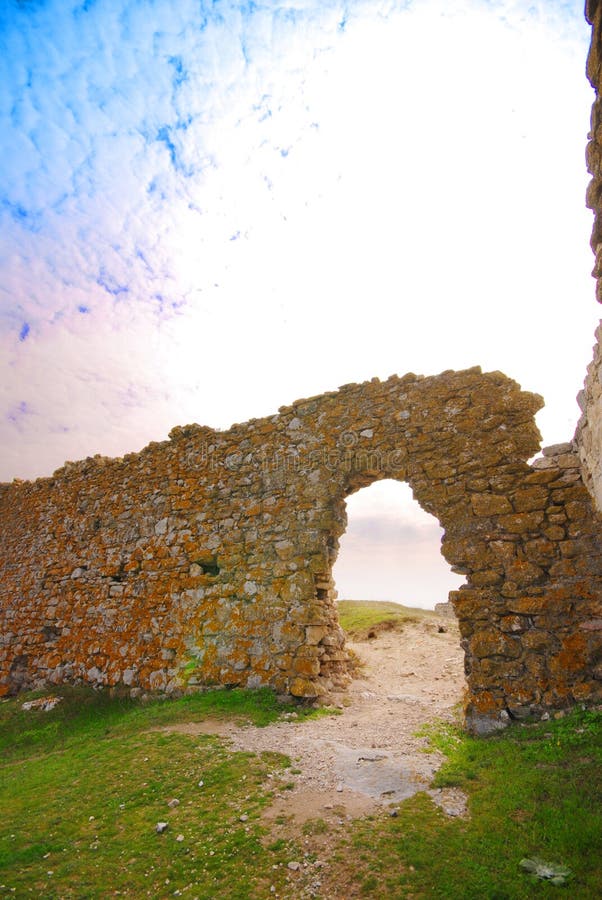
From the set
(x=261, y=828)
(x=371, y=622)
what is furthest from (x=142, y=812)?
(x=371, y=622)

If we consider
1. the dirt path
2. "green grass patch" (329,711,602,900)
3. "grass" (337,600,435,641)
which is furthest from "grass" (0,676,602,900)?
"grass" (337,600,435,641)

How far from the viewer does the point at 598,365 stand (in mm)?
3895

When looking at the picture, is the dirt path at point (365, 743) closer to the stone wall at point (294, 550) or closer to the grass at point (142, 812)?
the grass at point (142, 812)

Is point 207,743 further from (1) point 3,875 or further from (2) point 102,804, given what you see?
(1) point 3,875

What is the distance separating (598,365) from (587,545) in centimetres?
300

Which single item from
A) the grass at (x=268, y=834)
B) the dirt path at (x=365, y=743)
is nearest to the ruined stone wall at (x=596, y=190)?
the grass at (x=268, y=834)

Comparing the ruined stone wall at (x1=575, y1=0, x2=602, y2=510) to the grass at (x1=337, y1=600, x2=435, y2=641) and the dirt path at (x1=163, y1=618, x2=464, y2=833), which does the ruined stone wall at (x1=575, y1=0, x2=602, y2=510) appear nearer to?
the dirt path at (x1=163, y1=618, x2=464, y2=833)

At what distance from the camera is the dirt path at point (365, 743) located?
14.4 ft

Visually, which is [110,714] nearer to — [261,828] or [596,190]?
[261,828]

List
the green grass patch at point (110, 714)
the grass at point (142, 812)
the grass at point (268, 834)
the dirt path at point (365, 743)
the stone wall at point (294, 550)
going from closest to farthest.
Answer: the grass at point (268, 834), the grass at point (142, 812), the dirt path at point (365, 743), the stone wall at point (294, 550), the green grass patch at point (110, 714)

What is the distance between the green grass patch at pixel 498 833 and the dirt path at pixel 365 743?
301 millimetres

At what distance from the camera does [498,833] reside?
139 inches

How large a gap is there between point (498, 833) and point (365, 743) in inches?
103

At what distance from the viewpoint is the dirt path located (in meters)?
4.38
